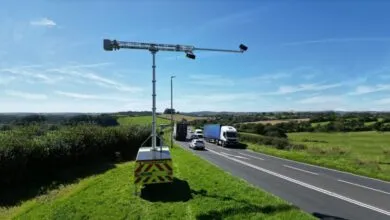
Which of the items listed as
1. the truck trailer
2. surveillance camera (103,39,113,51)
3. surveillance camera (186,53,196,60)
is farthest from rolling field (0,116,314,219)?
the truck trailer

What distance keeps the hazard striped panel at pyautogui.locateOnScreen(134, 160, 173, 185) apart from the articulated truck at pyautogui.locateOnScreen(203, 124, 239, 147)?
43872 millimetres

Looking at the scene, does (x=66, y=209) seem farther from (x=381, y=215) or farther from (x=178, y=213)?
(x=381, y=215)

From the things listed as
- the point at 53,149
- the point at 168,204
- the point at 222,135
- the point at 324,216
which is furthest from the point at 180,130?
the point at 324,216

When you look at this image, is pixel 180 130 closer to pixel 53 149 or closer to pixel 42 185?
pixel 53 149

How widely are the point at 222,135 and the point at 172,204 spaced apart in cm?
4856

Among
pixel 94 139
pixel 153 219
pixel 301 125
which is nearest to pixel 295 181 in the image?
pixel 153 219

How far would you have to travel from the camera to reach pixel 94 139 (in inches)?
1242

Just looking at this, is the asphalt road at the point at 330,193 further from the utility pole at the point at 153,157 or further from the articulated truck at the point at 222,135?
the articulated truck at the point at 222,135

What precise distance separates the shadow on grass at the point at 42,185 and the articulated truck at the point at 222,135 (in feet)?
106

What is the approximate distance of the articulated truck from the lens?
193 ft

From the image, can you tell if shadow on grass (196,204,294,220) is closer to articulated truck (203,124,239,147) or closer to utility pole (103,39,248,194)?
utility pole (103,39,248,194)

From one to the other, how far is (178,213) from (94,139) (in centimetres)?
2143

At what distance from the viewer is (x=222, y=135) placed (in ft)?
201

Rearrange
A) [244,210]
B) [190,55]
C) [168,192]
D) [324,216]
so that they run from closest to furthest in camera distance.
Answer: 1. [244,210]
2. [324,216]
3. [168,192]
4. [190,55]
